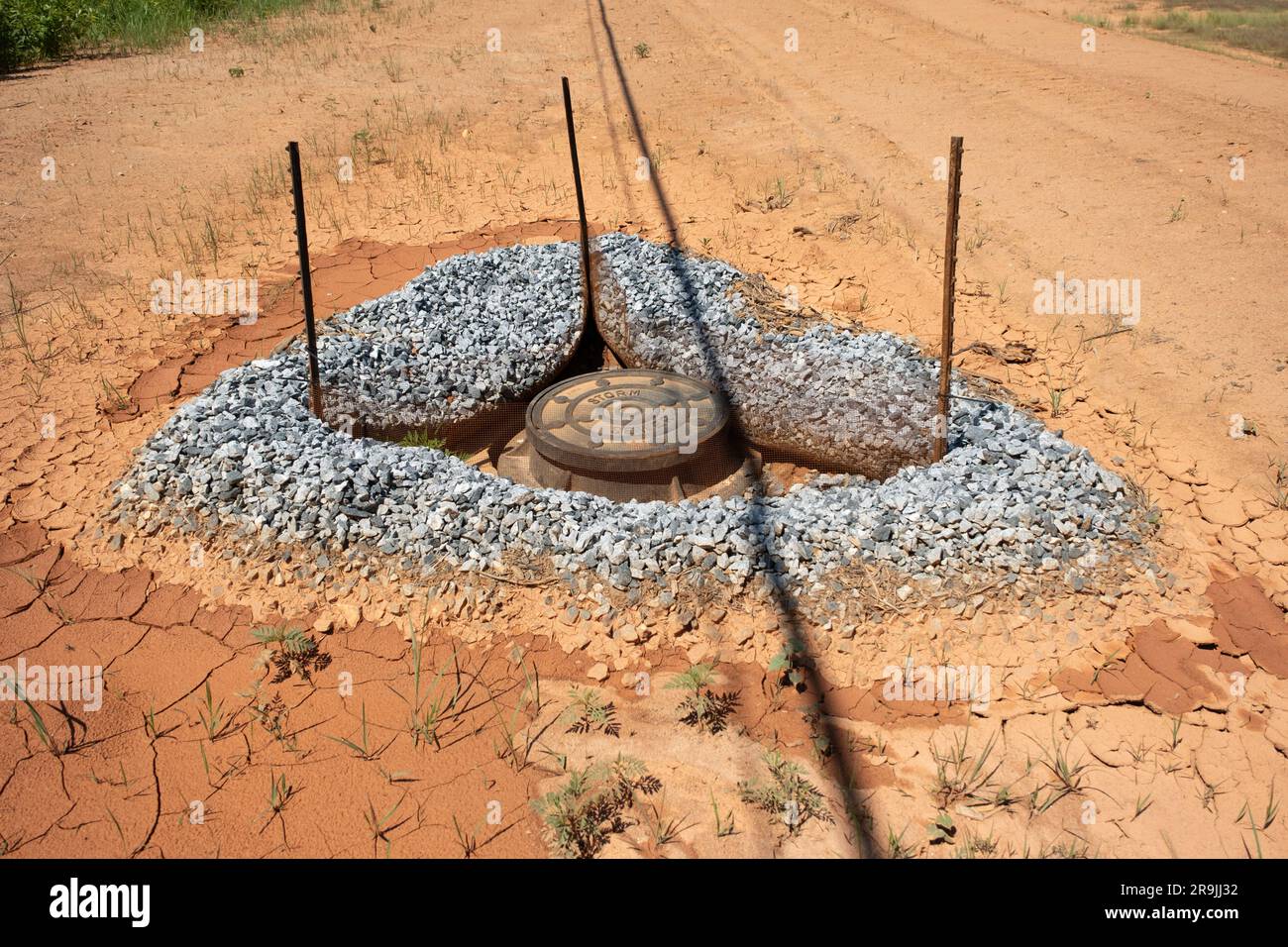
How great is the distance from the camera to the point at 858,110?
10.7 metres

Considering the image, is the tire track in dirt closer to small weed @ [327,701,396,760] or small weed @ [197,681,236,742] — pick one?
small weed @ [327,701,396,760]

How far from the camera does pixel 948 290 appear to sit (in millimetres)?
4316

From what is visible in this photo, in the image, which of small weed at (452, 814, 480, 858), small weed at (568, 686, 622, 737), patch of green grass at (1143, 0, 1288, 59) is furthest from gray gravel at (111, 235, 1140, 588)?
patch of green grass at (1143, 0, 1288, 59)

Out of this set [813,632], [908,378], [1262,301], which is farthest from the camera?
[1262,301]

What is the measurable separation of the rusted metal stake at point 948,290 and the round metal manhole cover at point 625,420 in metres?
1.32

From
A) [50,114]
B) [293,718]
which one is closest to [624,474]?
[293,718]

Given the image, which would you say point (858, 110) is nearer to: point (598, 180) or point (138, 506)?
point (598, 180)

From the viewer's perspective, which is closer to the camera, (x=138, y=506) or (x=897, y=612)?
(x=897, y=612)

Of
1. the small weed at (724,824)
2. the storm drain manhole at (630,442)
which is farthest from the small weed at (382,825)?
the storm drain manhole at (630,442)

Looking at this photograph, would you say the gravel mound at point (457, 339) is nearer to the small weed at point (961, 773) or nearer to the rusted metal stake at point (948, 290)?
the rusted metal stake at point (948, 290)

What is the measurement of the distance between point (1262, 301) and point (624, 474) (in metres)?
5.00

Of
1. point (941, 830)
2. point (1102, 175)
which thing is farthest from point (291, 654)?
point (1102, 175)

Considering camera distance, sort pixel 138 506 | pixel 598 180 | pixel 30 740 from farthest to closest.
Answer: pixel 598 180, pixel 138 506, pixel 30 740

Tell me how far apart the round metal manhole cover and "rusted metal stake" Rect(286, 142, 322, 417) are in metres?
1.29
